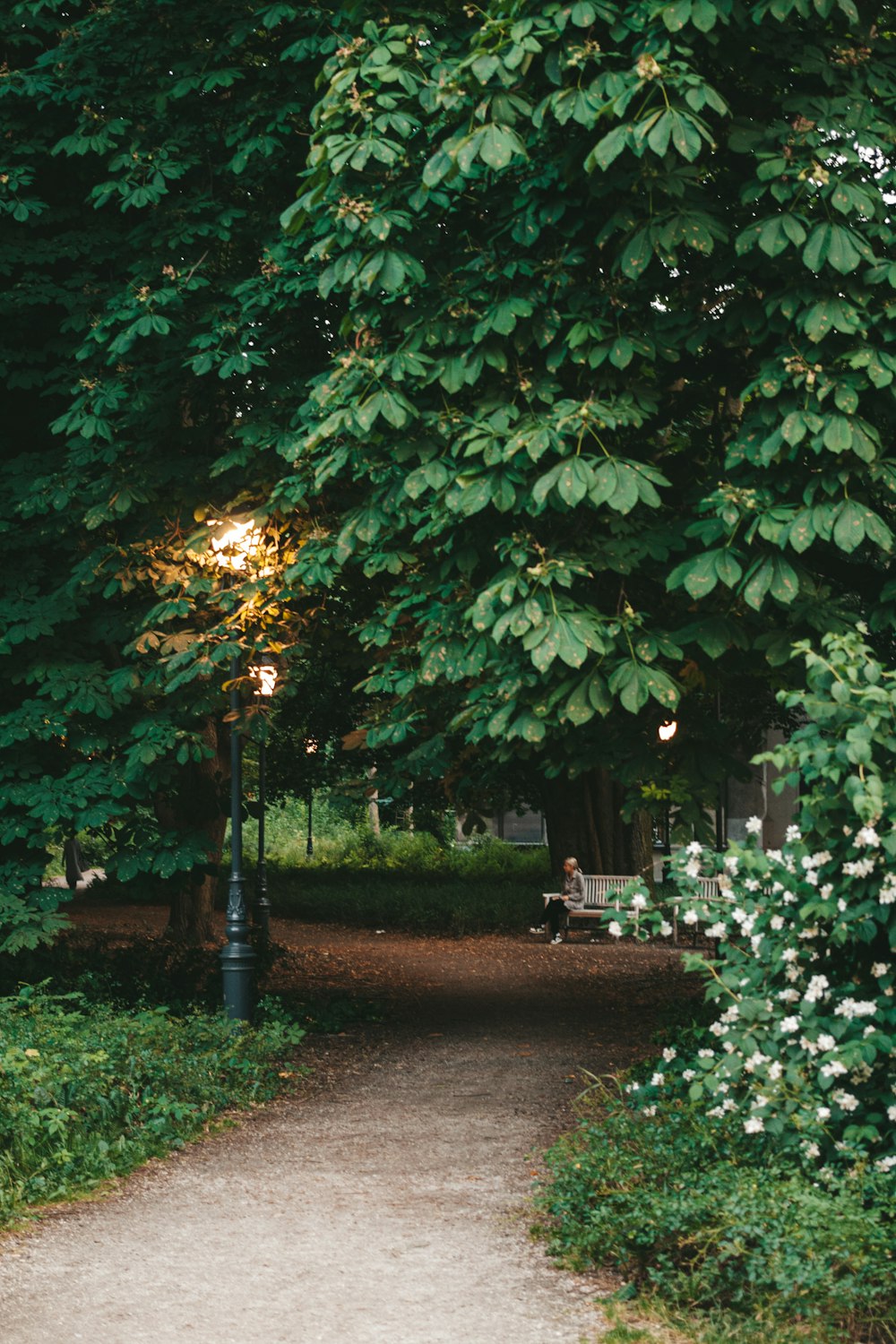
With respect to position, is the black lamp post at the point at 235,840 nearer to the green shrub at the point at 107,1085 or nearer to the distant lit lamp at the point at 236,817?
the distant lit lamp at the point at 236,817

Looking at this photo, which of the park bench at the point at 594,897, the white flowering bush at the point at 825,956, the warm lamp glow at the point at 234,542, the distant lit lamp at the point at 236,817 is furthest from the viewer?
the park bench at the point at 594,897

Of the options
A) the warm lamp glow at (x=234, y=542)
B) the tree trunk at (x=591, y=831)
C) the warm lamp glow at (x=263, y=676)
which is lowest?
the tree trunk at (x=591, y=831)

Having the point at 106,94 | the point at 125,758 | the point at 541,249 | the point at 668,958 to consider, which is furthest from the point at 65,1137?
the point at 668,958

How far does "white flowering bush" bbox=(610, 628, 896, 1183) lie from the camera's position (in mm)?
5469

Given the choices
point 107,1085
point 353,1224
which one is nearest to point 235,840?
point 107,1085

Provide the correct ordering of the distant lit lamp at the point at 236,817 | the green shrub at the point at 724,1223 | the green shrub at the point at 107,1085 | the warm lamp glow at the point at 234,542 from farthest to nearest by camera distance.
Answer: the distant lit lamp at the point at 236,817, the warm lamp glow at the point at 234,542, the green shrub at the point at 107,1085, the green shrub at the point at 724,1223

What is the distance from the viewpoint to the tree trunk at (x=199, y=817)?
11922 mm

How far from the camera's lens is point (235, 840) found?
1108 cm

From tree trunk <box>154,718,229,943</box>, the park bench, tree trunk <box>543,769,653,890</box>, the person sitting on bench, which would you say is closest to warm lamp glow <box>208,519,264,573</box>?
tree trunk <box>154,718,229,943</box>

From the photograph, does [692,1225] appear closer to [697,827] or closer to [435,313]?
[697,827]

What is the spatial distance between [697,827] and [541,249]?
3343 millimetres

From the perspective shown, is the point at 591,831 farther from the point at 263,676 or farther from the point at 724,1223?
the point at 724,1223

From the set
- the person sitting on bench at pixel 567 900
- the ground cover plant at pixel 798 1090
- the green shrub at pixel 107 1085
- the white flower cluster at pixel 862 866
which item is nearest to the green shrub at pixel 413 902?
the person sitting on bench at pixel 567 900

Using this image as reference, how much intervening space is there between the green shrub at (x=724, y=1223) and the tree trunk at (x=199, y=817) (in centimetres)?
562
